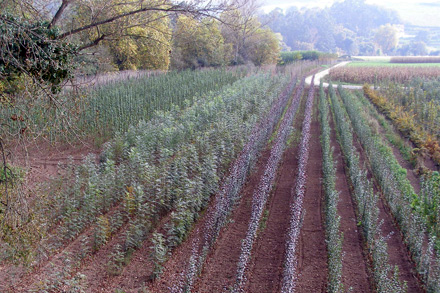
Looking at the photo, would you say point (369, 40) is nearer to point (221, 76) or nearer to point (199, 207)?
point (221, 76)

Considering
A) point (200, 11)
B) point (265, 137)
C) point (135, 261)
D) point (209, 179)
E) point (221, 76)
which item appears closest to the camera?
point (135, 261)

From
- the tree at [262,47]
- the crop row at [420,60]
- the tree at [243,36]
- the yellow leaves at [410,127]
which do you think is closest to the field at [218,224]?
the yellow leaves at [410,127]

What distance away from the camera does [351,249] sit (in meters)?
6.35

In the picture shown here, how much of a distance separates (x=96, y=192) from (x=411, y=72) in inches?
1181

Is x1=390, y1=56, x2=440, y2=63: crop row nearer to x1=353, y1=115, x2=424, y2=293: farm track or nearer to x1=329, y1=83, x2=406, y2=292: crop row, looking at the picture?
x1=329, y1=83, x2=406, y2=292: crop row

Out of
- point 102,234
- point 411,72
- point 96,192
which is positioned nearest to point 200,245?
point 102,234

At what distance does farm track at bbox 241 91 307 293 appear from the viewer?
5.33 m

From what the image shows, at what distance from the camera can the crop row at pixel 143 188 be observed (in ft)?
19.4

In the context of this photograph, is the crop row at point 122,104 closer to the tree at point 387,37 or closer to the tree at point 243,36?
the tree at point 243,36

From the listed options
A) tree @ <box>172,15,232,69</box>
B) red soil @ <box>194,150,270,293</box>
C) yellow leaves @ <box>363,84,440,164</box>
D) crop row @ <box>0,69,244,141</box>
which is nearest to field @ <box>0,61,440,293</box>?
red soil @ <box>194,150,270,293</box>

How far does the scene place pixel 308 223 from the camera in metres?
7.19

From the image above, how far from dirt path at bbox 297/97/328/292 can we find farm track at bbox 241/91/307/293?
0.32 meters

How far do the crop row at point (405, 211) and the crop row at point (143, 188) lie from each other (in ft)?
11.3

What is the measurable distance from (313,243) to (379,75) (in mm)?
27014
